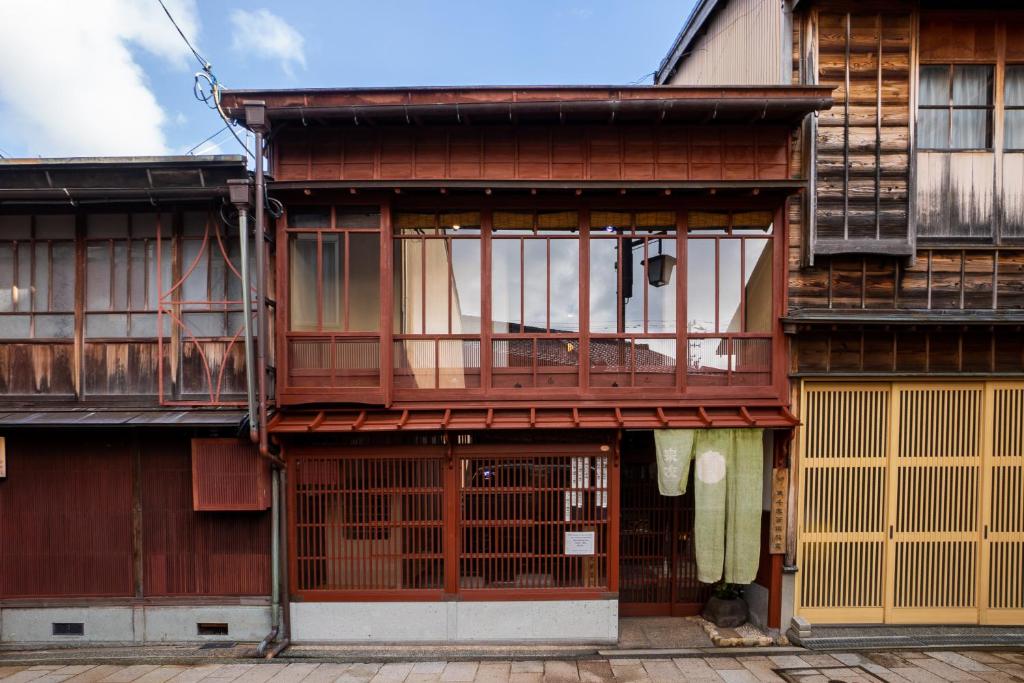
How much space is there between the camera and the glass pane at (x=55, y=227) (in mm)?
8195

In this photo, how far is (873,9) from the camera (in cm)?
793

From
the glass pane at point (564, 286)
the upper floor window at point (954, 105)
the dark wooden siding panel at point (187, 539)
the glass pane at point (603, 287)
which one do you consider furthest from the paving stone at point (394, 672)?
the upper floor window at point (954, 105)

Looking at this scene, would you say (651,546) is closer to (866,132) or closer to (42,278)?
(866,132)

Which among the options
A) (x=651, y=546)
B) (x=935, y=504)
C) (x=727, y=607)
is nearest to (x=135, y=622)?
(x=651, y=546)

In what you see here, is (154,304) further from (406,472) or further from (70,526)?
(406,472)

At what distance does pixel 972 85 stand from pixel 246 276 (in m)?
12.7

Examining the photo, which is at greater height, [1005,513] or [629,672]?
[1005,513]

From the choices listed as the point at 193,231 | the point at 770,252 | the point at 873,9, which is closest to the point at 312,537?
the point at 193,231

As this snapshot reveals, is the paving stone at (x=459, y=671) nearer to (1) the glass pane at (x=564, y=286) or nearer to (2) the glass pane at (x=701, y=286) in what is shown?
(1) the glass pane at (x=564, y=286)

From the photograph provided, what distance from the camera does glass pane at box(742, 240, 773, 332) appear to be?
26.6ft

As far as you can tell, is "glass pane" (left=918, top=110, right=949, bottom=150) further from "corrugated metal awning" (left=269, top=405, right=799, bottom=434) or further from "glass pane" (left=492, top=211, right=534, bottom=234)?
"glass pane" (left=492, top=211, right=534, bottom=234)

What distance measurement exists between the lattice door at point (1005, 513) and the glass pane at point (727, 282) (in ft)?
15.4

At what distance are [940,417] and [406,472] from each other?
30.4ft

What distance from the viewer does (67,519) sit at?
316 inches
